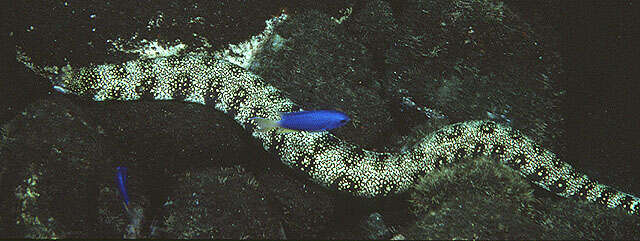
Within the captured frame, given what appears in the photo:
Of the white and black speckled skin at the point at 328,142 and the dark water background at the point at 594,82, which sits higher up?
the dark water background at the point at 594,82

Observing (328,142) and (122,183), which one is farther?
(328,142)

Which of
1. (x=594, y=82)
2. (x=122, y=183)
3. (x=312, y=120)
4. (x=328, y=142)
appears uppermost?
(x=594, y=82)

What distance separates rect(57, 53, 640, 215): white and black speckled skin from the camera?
315cm

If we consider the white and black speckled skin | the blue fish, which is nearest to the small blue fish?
the white and black speckled skin

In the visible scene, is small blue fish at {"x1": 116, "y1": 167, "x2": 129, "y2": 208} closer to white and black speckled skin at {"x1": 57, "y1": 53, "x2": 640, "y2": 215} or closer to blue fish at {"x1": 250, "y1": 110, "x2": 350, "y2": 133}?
white and black speckled skin at {"x1": 57, "y1": 53, "x2": 640, "y2": 215}

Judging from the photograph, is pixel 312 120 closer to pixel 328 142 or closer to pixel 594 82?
pixel 328 142

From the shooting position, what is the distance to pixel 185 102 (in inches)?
133

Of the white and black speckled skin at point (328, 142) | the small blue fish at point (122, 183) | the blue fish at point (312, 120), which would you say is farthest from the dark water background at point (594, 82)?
the blue fish at point (312, 120)

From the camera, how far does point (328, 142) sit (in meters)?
3.22

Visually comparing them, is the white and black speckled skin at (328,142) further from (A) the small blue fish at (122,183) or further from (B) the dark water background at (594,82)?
(A) the small blue fish at (122,183)

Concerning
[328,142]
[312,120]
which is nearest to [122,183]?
[312,120]

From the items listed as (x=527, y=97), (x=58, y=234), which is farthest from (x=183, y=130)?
(x=527, y=97)

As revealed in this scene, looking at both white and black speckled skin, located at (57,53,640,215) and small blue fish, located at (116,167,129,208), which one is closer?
small blue fish, located at (116,167,129,208)

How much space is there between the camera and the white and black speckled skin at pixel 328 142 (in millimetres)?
3148
